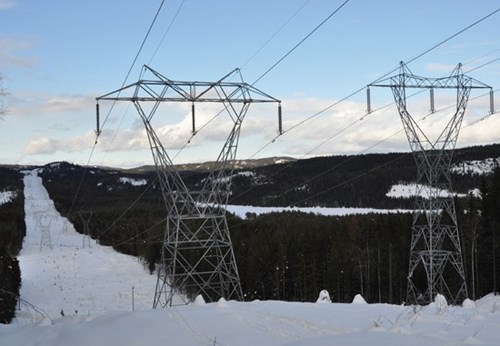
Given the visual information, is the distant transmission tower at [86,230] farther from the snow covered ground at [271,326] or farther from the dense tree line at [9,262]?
the snow covered ground at [271,326]

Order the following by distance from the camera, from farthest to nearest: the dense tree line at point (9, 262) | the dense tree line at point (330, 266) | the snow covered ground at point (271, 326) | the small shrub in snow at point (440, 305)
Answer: the dense tree line at point (330, 266)
the dense tree line at point (9, 262)
the small shrub in snow at point (440, 305)
the snow covered ground at point (271, 326)

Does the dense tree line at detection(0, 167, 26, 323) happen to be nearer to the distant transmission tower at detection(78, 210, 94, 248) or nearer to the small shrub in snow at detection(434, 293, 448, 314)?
the distant transmission tower at detection(78, 210, 94, 248)

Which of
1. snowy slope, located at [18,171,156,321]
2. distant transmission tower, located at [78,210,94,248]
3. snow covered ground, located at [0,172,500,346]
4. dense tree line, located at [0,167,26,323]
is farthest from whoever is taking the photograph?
distant transmission tower, located at [78,210,94,248]

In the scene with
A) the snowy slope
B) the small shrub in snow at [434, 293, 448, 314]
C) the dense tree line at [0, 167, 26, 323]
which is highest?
the small shrub in snow at [434, 293, 448, 314]

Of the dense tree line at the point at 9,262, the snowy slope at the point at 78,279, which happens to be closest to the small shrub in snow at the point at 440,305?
the dense tree line at the point at 9,262

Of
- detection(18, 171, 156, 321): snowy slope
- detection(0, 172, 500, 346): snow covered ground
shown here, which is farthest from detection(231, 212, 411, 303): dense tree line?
detection(0, 172, 500, 346): snow covered ground

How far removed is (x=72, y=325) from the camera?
11.0 m

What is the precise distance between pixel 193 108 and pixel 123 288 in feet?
154

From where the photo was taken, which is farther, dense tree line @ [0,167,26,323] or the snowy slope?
the snowy slope

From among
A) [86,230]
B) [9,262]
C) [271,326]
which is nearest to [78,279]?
[9,262]

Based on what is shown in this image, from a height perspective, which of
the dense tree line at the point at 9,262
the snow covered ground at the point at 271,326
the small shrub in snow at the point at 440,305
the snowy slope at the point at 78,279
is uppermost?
the snow covered ground at the point at 271,326

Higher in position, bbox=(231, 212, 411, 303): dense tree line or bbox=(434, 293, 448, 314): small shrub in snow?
bbox=(434, 293, 448, 314): small shrub in snow

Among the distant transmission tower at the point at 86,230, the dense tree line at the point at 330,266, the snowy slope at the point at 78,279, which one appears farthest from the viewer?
the distant transmission tower at the point at 86,230

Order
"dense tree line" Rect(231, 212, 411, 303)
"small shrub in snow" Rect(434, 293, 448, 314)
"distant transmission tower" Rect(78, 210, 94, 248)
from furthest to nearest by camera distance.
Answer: "distant transmission tower" Rect(78, 210, 94, 248), "dense tree line" Rect(231, 212, 411, 303), "small shrub in snow" Rect(434, 293, 448, 314)
